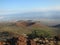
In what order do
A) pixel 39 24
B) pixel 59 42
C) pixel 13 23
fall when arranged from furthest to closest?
1. pixel 13 23
2. pixel 39 24
3. pixel 59 42

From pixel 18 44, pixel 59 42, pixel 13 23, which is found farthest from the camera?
pixel 13 23

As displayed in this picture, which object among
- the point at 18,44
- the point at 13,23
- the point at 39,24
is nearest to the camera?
the point at 18,44

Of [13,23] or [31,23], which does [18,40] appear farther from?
[13,23]

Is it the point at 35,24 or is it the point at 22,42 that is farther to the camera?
the point at 35,24

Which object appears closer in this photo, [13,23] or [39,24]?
[39,24]

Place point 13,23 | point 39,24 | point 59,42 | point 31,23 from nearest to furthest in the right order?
point 59,42
point 39,24
point 31,23
point 13,23

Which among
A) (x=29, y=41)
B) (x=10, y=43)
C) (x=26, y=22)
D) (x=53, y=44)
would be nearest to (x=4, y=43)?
(x=10, y=43)

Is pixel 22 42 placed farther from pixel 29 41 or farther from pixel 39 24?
pixel 39 24

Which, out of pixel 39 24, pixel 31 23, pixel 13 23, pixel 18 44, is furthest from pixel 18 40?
pixel 13 23

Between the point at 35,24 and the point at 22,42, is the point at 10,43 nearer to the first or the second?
the point at 22,42
